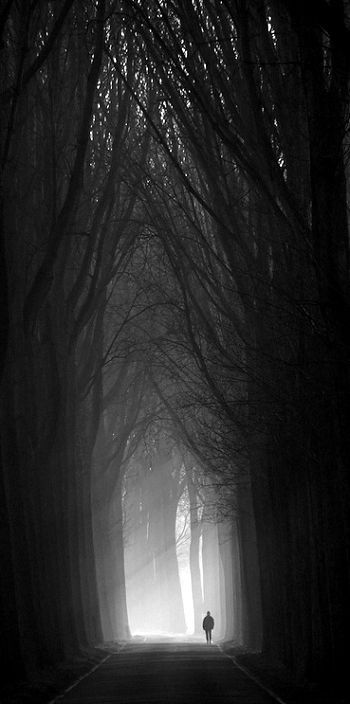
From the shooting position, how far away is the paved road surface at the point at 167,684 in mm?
17500

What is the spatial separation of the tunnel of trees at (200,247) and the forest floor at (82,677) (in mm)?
442

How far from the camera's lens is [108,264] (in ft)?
96.8

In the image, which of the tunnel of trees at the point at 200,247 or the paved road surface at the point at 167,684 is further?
the paved road surface at the point at 167,684

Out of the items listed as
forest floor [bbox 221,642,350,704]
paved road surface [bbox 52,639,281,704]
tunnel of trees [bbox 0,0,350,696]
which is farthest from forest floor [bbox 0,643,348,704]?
tunnel of trees [bbox 0,0,350,696]

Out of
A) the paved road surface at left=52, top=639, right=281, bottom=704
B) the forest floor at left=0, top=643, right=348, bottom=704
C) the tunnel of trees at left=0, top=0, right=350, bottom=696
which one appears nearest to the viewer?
the tunnel of trees at left=0, top=0, right=350, bottom=696

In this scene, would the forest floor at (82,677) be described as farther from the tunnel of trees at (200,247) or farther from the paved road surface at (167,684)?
the tunnel of trees at (200,247)

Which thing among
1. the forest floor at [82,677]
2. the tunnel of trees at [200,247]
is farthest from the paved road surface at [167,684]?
the tunnel of trees at [200,247]

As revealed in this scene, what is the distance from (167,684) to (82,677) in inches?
112

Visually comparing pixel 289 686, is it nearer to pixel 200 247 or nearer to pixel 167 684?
pixel 167 684

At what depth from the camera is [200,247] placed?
24.1 meters

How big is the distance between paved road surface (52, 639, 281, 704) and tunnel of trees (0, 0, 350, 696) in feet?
3.71

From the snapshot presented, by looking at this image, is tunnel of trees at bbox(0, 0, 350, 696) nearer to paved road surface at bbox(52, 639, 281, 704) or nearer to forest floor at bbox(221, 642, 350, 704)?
forest floor at bbox(221, 642, 350, 704)

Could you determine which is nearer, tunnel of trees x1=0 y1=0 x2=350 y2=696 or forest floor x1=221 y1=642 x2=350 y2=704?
tunnel of trees x1=0 y1=0 x2=350 y2=696

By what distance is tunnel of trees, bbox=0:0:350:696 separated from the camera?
→ 1662cm
